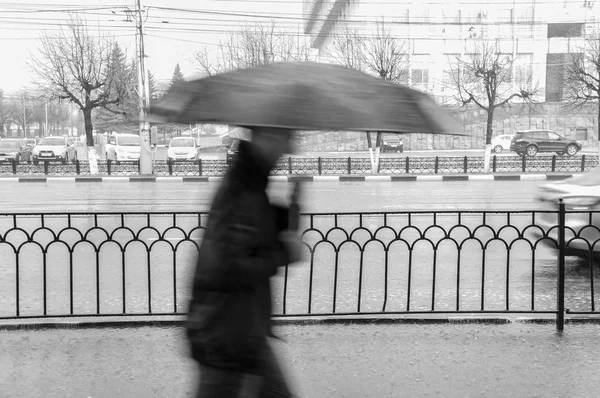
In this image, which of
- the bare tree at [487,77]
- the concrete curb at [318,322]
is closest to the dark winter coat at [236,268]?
the concrete curb at [318,322]

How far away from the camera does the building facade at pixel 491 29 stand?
53781 millimetres

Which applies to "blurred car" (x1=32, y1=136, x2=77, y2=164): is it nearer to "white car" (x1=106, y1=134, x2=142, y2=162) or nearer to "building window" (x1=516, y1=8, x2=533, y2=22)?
"white car" (x1=106, y1=134, x2=142, y2=162)

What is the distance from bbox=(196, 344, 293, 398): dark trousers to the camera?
2.75m

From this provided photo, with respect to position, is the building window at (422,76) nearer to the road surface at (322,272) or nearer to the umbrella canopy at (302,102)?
the road surface at (322,272)

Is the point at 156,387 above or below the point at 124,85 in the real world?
below

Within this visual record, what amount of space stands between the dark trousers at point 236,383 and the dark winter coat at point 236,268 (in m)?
0.03

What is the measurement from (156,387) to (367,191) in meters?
15.8

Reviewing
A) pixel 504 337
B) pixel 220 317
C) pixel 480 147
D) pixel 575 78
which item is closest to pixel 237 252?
pixel 220 317

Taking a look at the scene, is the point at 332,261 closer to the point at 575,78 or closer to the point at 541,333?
the point at 541,333

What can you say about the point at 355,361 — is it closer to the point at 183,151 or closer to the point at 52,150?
the point at 183,151

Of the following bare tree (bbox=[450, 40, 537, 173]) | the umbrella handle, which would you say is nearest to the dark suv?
bare tree (bbox=[450, 40, 537, 173])

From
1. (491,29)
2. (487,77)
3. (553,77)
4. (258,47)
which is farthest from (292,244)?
(553,77)

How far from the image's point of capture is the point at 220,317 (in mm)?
2725

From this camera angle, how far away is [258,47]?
4309 centimetres
